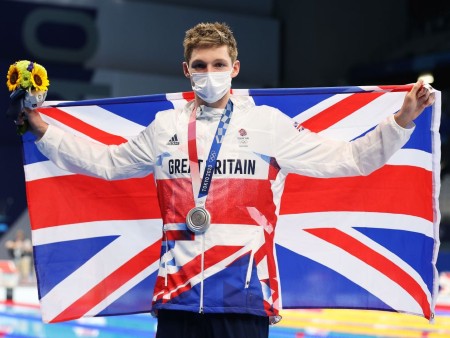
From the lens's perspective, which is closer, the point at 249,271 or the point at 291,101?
the point at 249,271

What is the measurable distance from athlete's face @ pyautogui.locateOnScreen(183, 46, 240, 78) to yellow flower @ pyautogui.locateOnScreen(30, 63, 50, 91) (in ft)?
2.12

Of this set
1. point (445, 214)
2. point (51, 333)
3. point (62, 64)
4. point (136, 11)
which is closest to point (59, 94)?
point (62, 64)

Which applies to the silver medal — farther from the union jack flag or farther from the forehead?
the union jack flag

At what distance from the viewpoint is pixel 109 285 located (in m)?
3.73

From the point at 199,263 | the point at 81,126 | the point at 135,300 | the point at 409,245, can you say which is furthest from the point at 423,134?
the point at 81,126

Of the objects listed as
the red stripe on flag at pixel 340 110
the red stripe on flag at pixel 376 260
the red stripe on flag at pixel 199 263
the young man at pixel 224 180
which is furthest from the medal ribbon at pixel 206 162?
the red stripe on flag at pixel 376 260

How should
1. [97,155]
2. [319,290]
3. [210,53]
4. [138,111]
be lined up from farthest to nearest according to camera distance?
1. [138,111]
2. [319,290]
3. [97,155]
4. [210,53]

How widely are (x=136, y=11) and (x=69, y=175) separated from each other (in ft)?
61.4

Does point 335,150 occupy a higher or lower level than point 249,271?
higher

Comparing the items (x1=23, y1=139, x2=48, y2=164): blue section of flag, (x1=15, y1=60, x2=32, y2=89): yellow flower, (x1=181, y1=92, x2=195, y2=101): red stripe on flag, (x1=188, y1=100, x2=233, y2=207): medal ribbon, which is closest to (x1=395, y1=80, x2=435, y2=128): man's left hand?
(x1=188, y1=100, x2=233, y2=207): medal ribbon

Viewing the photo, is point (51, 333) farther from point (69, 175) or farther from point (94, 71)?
point (94, 71)

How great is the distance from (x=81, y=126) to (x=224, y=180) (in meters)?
1.25

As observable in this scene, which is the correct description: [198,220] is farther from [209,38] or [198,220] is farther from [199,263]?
[209,38]

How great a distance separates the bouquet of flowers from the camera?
3.30 meters
